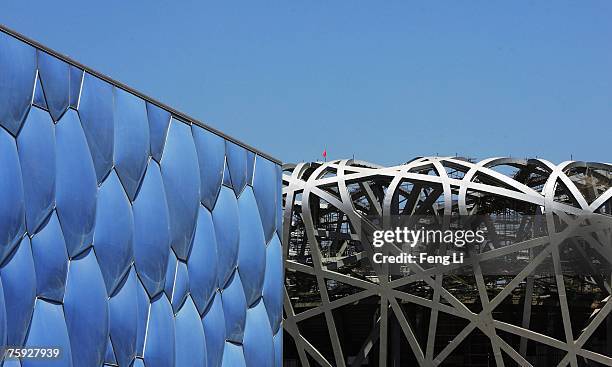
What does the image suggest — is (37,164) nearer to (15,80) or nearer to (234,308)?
(15,80)

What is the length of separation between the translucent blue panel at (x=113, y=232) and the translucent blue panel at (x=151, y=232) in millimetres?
359

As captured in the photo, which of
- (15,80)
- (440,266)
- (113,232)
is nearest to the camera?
(15,80)

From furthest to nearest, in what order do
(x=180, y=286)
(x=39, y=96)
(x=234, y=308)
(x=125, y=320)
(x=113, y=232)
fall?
(x=234, y=308) → (x=180, y=286) → (x=125, y=320) → (x=113, y=232) → (x=39, y=96)

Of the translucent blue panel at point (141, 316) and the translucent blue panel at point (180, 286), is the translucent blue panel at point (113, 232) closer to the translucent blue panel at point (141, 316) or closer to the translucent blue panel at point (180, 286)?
the translucent blue panel at point (141, 316)

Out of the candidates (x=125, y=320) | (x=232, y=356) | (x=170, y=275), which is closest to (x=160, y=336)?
(x=170, y=275)

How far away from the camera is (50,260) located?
17422mm

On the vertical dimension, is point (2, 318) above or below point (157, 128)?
below

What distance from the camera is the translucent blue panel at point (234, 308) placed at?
956 inches

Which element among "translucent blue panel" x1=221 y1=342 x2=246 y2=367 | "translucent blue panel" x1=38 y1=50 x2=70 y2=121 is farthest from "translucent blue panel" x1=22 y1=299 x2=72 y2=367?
"translucent blue panel" x1=221 y1=342 x2=246 y2=367

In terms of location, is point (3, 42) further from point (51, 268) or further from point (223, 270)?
point (223, 270)

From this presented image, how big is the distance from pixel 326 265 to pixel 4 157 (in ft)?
97.8

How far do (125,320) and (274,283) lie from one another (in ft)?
25.6

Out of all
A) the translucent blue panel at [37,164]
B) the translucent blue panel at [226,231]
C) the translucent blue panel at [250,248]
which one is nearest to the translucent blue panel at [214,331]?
the translucent blue panel at [226,231]

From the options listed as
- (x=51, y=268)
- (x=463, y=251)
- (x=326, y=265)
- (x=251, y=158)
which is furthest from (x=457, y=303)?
(x=51, y=268)
